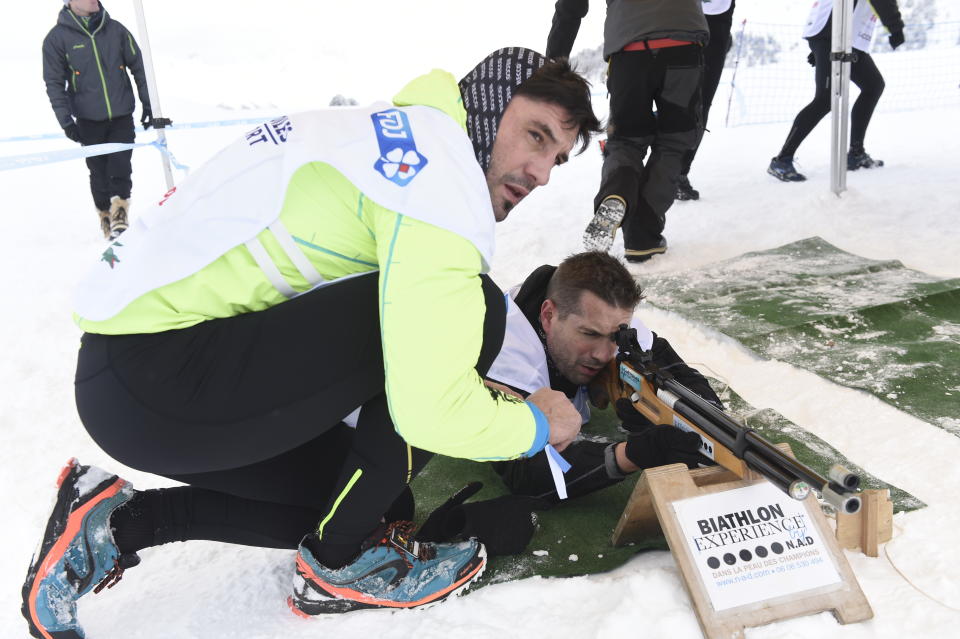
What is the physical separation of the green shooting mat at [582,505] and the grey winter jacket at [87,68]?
3.91 metres

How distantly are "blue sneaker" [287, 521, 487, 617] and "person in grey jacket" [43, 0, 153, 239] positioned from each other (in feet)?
13.2

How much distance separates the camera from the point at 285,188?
110 cm

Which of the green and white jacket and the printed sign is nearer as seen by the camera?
the green and white jacket

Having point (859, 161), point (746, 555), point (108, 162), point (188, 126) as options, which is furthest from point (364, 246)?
point (188, 126)

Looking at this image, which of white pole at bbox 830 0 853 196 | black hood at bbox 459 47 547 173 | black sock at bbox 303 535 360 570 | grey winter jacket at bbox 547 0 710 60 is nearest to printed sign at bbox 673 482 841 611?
black sock at bbox 303 535 360 570

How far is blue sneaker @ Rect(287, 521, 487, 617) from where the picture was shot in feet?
4.62

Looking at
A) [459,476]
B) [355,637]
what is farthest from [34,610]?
[459,476]

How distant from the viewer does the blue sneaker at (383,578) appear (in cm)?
Result: 141

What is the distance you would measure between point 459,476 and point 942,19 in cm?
989

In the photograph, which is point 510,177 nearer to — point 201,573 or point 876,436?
point 201,573

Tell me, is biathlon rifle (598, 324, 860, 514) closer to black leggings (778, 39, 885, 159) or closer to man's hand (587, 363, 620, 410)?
man's hand (587, 363, 620, 410)

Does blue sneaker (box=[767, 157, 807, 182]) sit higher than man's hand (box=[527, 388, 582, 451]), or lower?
lower

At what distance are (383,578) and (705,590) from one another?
604mm

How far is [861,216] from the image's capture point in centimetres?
397
